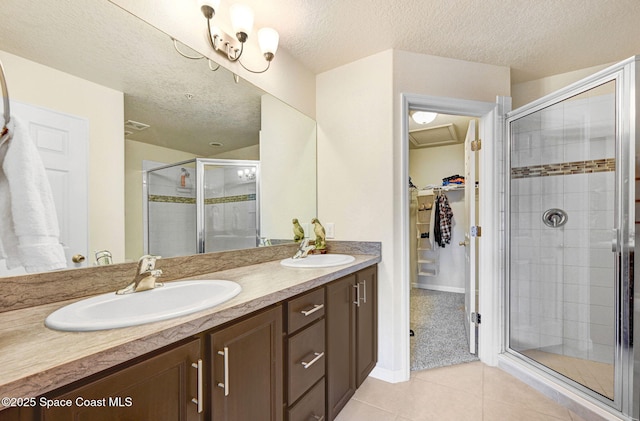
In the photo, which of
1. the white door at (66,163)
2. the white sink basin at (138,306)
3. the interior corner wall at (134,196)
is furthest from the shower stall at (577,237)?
the white door at (66,163)

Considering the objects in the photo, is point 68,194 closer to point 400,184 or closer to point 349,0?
point 349,0

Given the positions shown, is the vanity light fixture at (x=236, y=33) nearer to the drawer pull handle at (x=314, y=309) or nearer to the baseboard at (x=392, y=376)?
the drawer pull handle at (x=314, y=309)

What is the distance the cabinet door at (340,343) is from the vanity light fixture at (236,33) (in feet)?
4.49

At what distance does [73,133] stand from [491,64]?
8.56ft

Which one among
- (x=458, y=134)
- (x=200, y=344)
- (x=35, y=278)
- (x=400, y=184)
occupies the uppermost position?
(x=458, y=134)

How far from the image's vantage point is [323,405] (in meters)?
1.34

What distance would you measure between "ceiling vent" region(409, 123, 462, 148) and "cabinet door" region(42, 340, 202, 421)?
133 inches

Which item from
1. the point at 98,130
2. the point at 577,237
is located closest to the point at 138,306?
the point at 98,130

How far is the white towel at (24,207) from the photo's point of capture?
2.38ft

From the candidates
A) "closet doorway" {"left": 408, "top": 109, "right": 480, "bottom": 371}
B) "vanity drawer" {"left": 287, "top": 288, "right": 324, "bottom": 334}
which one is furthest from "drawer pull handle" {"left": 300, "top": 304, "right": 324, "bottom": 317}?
"closet doorway" {"left": 408, "top": 109, "right": 480, "bottom": 371}

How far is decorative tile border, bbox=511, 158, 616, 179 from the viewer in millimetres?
1797

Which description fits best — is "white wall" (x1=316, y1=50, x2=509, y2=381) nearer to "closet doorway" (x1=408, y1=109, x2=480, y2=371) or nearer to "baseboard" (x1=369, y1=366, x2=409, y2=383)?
"baseboard" (x1=369, y1=366, x2=409, y2=383)

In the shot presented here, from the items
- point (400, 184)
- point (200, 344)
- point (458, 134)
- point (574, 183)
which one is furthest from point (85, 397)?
point (458, 134)

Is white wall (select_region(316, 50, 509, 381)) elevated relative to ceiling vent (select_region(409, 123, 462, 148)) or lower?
lower
